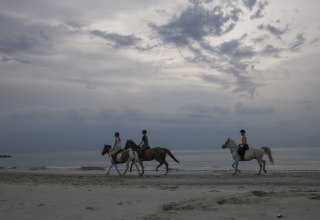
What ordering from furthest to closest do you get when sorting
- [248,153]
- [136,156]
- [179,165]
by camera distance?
[179,165]
[136,156]
[248,153]

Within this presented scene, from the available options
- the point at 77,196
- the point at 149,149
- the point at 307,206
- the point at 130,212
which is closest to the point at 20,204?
the point at 77,196

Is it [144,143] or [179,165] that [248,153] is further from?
[179,165]

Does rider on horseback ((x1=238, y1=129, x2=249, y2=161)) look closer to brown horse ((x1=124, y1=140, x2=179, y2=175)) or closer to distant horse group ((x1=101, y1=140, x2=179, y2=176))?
brown horse ((x1=124, y1=140, x2=179, y2=175))

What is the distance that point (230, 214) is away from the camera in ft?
25.3

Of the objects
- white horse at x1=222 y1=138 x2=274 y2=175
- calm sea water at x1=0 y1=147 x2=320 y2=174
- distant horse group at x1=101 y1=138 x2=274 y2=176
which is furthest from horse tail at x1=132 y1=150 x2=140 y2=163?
white horse at x1=222 y1=138 x2=274 y2=175

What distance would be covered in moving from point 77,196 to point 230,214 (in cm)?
396

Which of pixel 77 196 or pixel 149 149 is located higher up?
pixel 149 149

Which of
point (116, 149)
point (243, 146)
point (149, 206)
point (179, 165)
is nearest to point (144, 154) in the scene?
point (116, 149)

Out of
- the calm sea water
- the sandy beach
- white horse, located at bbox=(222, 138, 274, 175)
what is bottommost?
the sandy beach

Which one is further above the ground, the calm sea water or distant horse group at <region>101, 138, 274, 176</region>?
distant horse group at <region>101, 138, 274, 176</region>

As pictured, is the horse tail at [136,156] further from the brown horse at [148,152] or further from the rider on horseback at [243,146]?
the rider on horseback at [243,146]

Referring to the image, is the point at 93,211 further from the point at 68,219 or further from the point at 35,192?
the point at 35,192

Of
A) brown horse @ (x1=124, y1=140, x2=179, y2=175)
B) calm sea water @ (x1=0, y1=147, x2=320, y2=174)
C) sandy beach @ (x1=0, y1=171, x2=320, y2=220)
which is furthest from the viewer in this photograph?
calm sea water @ (x1=0, y1=147, x2=320, y2=174)

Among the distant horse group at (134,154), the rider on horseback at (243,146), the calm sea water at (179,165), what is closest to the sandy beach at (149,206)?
the distant horse group at (134,154)
